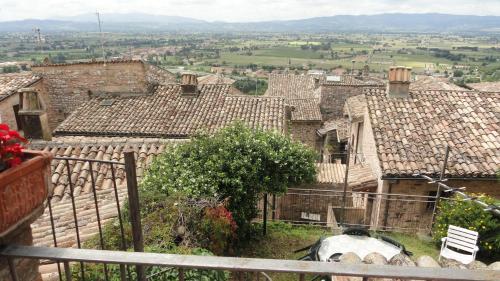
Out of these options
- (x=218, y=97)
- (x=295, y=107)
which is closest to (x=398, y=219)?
(x=218, y=97)

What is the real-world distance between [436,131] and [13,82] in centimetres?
1966

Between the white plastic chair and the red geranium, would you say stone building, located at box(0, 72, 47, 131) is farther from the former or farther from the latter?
the white plastic chair

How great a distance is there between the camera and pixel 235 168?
8.41 m

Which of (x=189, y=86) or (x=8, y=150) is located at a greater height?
(x=8, y=150)

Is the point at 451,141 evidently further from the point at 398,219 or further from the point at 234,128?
the point at 234,128

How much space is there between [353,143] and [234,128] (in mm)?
11006

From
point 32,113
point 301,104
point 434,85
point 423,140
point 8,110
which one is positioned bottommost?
point 301,104

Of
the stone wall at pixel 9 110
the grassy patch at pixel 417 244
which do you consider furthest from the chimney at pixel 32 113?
the grassy patch at pixel 417 244

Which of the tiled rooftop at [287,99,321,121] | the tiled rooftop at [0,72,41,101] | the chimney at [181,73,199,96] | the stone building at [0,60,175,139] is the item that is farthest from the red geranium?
the tiled rooftop at [287,99,321,121]

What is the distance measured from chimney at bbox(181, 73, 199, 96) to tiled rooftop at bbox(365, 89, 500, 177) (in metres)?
8.30

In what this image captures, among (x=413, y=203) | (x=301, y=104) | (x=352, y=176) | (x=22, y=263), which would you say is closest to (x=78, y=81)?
(x=352, y=176)

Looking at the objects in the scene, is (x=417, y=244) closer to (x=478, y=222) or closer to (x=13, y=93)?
(x=478, y=222)

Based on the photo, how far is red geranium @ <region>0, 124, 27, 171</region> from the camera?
190 centimetres

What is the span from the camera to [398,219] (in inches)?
468
